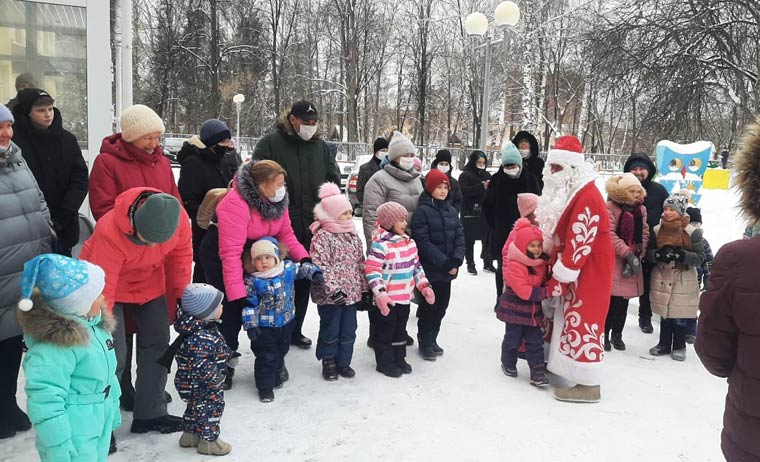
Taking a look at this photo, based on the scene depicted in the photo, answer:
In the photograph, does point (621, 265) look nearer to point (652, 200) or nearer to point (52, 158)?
point (652, 200)

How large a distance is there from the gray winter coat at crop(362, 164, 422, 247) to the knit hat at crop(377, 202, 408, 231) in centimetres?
61

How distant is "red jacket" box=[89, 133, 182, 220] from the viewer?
3.71 m

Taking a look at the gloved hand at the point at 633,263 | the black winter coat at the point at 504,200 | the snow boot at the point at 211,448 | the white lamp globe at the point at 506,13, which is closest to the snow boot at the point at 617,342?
the gloved hand at the point at 633,263

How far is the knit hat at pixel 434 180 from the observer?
4949 millimetres

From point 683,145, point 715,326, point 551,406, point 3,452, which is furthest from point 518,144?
point 683,145

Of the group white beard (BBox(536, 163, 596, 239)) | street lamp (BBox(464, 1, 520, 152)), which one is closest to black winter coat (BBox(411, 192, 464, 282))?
white beard (BBox(536, 163, 596, 239))

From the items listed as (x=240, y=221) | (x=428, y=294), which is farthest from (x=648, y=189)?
(x=240, y=221)

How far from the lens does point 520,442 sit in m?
3.64

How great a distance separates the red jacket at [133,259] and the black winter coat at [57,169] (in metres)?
1.01

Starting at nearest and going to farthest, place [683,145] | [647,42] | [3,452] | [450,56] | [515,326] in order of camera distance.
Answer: [3,452], [515,326], [647,42], [683,145], [450,56]

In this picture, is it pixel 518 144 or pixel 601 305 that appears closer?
pixel 601 305

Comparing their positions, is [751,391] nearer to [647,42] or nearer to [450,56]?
[647,42]

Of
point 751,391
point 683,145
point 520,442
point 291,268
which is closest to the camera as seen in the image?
point 751,391

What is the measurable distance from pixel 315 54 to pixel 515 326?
117 feet
